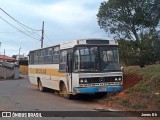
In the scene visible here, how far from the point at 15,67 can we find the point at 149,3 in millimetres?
20868

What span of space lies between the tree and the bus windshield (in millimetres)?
23315

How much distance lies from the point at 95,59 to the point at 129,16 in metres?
24.6

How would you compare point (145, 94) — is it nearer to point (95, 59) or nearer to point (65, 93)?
point (95, 59)

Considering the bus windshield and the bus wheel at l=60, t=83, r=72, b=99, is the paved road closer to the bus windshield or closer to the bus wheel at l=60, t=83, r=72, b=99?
the bus wheel at l=60, t=83, r=72, b=99

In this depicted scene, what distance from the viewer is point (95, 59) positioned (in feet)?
62.3

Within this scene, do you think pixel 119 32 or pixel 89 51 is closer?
pixel 89 51

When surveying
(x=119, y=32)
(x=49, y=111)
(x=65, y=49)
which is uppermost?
(x=119, y=32)

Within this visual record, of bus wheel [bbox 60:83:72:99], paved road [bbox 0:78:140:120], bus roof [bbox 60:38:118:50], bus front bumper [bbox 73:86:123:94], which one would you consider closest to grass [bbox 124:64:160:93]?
bus front bumper [bbox 73:86:123:94]

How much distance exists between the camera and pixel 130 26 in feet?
141

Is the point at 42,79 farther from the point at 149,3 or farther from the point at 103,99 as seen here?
the point at 149,3

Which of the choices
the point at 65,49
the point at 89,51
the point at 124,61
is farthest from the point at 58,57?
the point at 124,61

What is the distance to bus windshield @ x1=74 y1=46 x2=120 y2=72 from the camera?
1883 cm

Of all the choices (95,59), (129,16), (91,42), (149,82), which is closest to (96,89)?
(95,59)

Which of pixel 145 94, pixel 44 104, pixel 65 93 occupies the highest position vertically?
pixel 145 94
